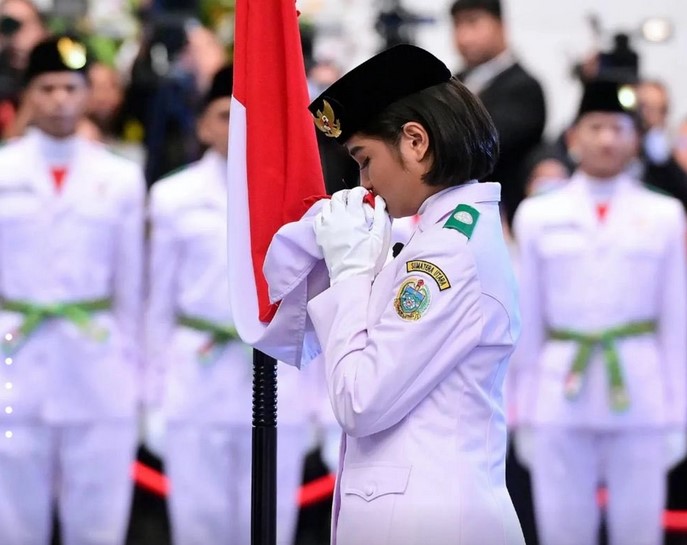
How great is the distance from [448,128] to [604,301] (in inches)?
114

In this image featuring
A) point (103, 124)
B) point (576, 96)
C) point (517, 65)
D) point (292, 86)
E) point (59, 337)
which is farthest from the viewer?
point (576, 96)

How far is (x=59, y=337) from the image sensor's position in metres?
4.75

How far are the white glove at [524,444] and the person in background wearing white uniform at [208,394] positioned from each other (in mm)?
827

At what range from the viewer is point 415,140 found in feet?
7.00

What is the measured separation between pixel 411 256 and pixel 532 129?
3010 millimetres

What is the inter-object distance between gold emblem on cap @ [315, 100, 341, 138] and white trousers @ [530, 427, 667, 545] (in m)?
2.90

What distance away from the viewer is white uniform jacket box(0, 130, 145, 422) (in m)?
4.71

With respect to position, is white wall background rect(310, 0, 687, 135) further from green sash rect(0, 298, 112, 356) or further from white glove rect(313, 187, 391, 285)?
white glove rect(313, 187, 391, 285)

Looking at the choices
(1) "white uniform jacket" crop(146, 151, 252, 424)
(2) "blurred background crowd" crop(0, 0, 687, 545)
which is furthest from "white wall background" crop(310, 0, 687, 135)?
(1) "white uniform jacket" crop(146, 151, 252, 424)

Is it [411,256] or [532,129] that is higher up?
[532,129]

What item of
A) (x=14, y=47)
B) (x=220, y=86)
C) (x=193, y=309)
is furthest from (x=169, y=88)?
(x=193, y=309)

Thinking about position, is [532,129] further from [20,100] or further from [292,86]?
[292,86]

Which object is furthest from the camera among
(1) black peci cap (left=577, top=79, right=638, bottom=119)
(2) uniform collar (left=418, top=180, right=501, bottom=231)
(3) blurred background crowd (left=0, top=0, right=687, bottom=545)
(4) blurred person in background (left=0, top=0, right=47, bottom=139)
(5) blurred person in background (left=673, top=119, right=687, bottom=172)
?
(5) blurred person in background (left=673, top=119, right=687, bottom=172)

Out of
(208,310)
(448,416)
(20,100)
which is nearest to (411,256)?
(448,416)
